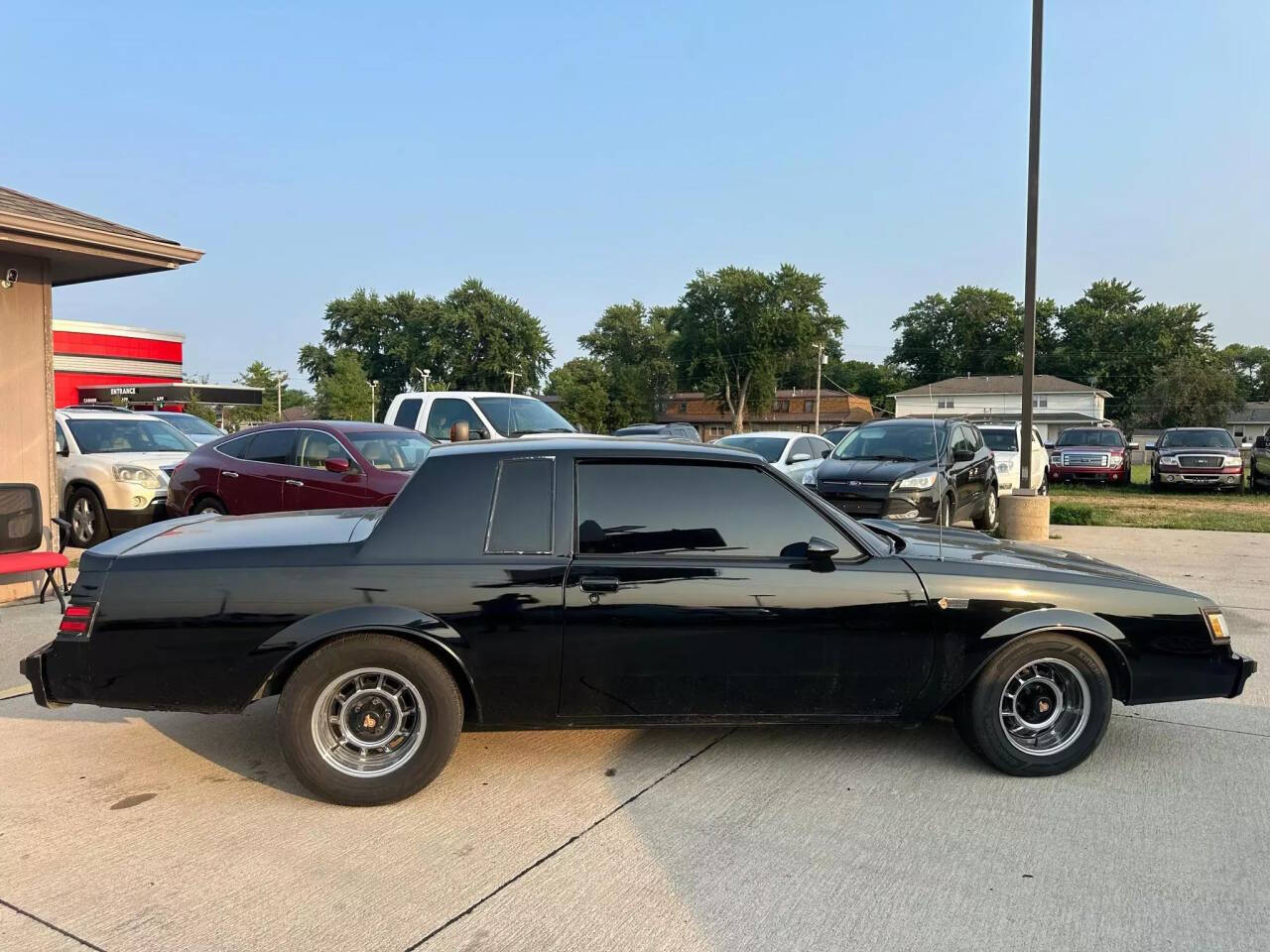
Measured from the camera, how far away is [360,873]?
3.12m

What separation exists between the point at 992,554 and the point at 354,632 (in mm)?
3024

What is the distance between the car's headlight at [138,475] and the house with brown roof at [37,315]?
8.56 feet

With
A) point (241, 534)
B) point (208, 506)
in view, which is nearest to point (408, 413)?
point (208, 506)

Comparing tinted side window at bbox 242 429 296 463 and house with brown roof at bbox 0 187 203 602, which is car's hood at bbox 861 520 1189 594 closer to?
house with brown roof at bbox 0 187 203 602

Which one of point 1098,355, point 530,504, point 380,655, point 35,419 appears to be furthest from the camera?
point 1098,355

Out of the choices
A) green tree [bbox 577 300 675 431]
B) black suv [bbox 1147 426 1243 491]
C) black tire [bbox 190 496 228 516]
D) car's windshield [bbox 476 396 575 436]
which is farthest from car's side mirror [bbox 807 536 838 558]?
green tree [bbox 577 300 675 431]

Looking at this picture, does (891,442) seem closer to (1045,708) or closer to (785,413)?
(1045,708)

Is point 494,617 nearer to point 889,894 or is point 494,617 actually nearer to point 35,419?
point 889,894

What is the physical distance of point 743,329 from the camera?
72188 millimetres

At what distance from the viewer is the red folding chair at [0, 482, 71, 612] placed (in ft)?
21.5

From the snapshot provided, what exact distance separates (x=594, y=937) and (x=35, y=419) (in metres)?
7.43

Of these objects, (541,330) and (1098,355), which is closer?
(1098,355)

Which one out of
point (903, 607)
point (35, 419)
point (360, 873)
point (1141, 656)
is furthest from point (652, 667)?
point (35, 419)

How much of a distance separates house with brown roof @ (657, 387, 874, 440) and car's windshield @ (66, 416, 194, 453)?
65211 millimetres
